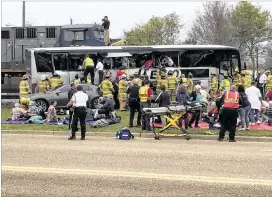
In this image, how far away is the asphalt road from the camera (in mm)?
7847

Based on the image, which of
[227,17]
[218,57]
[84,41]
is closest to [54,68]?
[84,41]

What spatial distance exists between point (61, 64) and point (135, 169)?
60.4 ft

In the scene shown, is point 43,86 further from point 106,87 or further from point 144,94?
point 144,94

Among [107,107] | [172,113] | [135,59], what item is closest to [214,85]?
[135,59]

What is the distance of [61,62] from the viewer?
27156 mm

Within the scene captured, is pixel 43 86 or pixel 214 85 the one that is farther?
pixel 214 85

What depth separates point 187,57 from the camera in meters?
27.7

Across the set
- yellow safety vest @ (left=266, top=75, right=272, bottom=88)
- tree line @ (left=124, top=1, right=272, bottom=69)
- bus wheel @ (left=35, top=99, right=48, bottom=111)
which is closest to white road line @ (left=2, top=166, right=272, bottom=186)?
bus wheel @ (left=35, top=99, right=48, bottom=111)

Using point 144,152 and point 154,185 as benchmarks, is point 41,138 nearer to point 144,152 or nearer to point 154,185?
point 144,152

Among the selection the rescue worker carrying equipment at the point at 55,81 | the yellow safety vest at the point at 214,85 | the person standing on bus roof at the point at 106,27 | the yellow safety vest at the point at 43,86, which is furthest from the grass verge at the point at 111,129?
the person standing on bus roof at the point at 106,27

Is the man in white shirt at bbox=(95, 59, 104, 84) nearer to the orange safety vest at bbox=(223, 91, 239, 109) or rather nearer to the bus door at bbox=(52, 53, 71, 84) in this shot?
the bus door at bbox=(52, 53, 71, 84)

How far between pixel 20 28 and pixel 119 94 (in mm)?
12453

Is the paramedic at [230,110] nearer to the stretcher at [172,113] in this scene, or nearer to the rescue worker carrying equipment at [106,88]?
the stretcher at [172,113]

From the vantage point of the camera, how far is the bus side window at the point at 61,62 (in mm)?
27078
